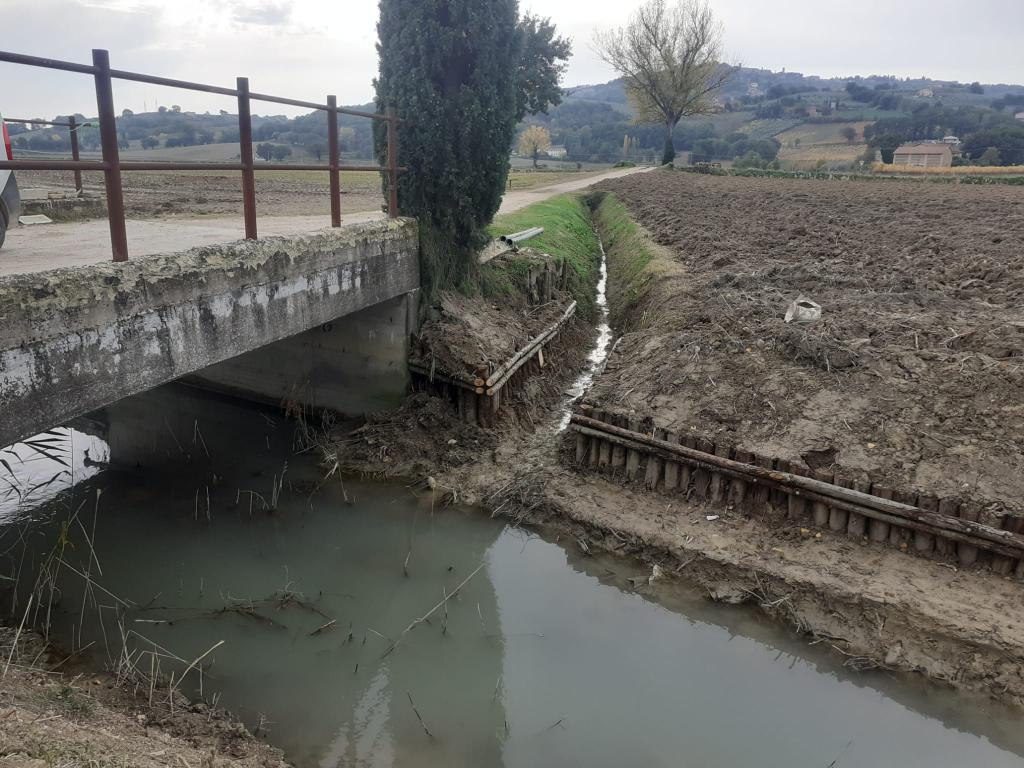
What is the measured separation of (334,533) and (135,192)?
1319 cm

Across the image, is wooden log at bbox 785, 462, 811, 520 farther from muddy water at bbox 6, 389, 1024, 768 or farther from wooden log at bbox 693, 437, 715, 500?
muddy water at bbox 6, 389, 1024, 768

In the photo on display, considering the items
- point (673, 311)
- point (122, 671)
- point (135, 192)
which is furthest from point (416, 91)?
point (135, 192)

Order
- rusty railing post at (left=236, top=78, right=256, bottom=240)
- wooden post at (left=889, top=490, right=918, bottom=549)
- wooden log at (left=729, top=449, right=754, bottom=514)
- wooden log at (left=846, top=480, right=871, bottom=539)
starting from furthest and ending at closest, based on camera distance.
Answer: wooden log at (left=729, top=449, right=754, bottom=514)
wooden log at (left=846, top=480, right=871, bottom=539)
wooden post at (left=889, top=490, right=918, bottom=549)
rusty railing post at (left=236, top=78, right=256, bottom=240)

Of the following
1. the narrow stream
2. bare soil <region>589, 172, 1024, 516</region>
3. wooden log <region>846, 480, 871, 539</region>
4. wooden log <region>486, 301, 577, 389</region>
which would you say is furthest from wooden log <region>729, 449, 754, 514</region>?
wooden log <region>486, 301, 577, 389</region>

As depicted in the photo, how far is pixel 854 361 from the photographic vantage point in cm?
871

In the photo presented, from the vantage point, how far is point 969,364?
27.5ft

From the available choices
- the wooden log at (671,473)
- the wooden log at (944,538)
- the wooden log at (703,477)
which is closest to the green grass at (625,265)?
the wooden log at (671,473)

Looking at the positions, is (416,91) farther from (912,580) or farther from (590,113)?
(590,113)

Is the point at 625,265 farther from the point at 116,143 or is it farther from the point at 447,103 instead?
the point at 116,143

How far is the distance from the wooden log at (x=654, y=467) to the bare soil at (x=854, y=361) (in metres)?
0.29

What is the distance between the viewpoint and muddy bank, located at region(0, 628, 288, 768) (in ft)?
11.5

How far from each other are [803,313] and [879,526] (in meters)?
4.13

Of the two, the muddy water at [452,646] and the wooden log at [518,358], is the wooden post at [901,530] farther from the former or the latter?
the wooden log at [518,358]

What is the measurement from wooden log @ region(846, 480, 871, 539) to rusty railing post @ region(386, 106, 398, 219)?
6.44m
